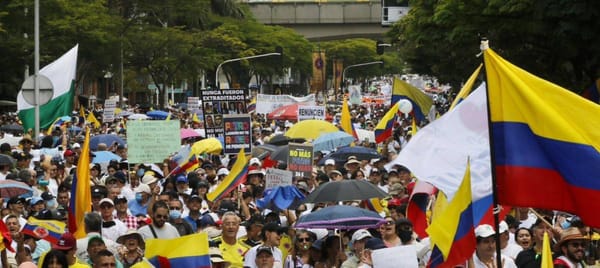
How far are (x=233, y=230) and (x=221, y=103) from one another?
1221cm

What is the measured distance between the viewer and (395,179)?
56.4 feet

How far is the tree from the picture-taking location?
2894cm

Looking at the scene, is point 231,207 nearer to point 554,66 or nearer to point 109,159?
point 109,159

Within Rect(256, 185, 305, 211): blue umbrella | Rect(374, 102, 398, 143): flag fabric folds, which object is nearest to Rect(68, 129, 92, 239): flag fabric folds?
Rect(256, 185, 305, 211): blue umbrella

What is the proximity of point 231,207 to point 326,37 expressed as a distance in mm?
86878

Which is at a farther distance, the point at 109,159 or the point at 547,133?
the point at 109,159

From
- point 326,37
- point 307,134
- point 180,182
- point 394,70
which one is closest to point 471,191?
point 180,182

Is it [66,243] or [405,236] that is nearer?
[66,243]

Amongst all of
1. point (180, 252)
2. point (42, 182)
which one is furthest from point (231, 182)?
point (180, 252)

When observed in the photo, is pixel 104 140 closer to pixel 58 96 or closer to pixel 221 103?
pixel 221 103

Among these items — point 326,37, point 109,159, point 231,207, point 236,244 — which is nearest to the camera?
point 236,244

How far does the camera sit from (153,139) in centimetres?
1912

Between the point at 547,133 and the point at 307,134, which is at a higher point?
the point at 547,133

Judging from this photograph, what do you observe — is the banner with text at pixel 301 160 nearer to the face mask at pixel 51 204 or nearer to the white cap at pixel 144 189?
the white cap at pixel 144 189
